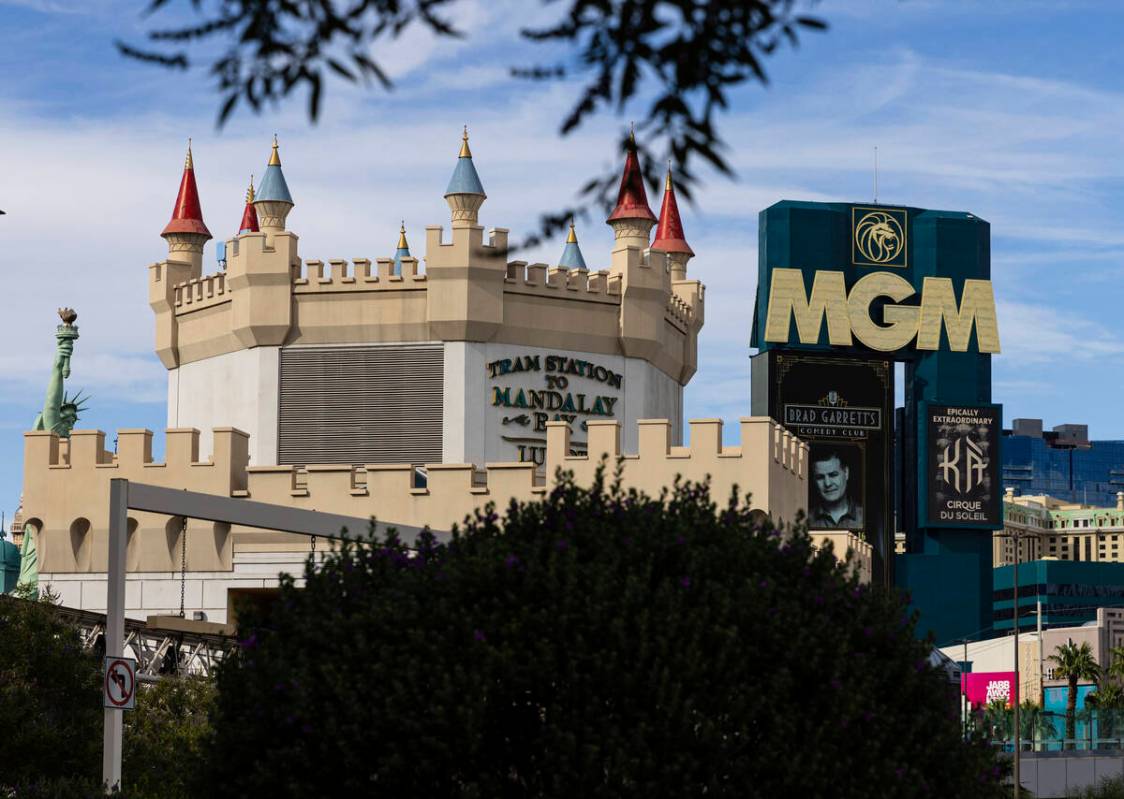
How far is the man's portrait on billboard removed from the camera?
113500 mm

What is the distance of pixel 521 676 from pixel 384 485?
37850 mm

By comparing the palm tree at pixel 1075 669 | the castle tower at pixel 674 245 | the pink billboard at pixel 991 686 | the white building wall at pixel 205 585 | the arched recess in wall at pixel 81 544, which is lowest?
the pink billboard at pixel 991 686

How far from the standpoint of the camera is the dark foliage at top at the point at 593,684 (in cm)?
2169

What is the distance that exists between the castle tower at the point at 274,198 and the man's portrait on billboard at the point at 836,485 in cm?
4653

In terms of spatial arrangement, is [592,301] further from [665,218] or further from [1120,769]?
[1120,769]

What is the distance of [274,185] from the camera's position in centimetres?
7494

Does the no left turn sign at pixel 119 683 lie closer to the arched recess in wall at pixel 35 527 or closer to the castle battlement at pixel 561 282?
the arched recess in wall at pixel 35 527

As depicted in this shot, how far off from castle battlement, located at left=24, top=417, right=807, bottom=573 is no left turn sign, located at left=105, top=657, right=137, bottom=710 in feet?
109

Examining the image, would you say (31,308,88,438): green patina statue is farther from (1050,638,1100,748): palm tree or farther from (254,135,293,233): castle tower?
(1050,638,1100,748): palm tree

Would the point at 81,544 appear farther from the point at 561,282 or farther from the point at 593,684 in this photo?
the point at 593,684

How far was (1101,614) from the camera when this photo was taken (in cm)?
14025

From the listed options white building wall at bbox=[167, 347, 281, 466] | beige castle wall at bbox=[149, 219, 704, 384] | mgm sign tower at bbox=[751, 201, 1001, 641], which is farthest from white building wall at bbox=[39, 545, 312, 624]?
mgm sign tower at bbox=[751, 201, 1001, 641]

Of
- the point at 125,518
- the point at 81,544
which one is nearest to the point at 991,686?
the point at 81,544

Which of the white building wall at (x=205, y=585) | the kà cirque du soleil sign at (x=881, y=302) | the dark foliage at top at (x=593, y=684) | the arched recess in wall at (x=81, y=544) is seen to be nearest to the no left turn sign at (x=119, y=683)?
the dark foliage at top at (x=593, y=684)
